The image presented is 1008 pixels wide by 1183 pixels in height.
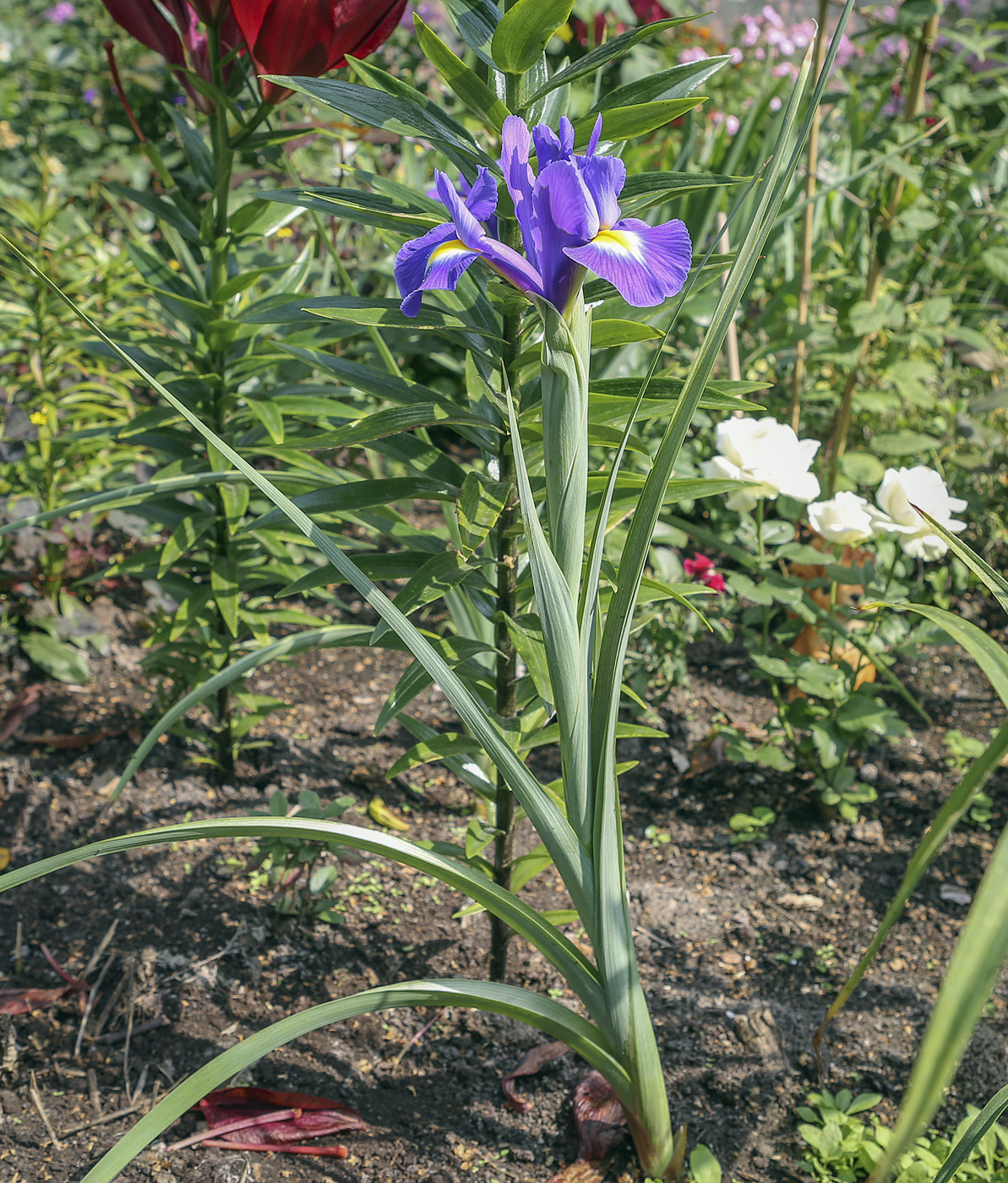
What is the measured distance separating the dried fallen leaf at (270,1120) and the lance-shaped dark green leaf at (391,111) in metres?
1.15

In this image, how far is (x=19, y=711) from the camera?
1.84m

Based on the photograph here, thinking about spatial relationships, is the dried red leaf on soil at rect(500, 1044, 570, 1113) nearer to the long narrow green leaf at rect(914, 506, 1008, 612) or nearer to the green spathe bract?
the green spathe bract

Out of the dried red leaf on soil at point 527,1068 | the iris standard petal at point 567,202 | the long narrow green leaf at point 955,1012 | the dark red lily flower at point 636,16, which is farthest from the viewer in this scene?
the dark red lily flower at point 636,16

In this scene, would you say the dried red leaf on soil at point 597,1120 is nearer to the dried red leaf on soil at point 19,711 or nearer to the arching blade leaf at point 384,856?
the arching blade leaf at point 384,856

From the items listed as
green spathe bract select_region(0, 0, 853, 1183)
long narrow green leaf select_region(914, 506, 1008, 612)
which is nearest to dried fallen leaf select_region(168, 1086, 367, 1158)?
green spathe bract select_region(0, 0, 853, 1183)

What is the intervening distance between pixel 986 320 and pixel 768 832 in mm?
1886

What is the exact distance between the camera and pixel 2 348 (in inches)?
92.4

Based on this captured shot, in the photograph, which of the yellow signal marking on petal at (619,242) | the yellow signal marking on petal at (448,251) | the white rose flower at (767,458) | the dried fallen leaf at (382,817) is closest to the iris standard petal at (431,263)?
the yellow signal marking on petal at (448,251)

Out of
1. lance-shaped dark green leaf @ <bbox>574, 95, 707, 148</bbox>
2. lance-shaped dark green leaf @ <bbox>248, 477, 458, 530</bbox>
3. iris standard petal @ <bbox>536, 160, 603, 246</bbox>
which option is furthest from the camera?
lance-shaped dark green leaf @ <bbox>248, 477, 458, 530</bbox>

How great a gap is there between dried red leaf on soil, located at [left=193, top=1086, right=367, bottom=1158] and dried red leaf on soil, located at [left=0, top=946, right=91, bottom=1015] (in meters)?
0.29

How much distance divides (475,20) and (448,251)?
0.30m

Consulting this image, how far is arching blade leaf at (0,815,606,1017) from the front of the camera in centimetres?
84

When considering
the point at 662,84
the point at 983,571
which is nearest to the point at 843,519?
the point at 983,571

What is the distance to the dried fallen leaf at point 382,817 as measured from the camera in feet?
5.45
